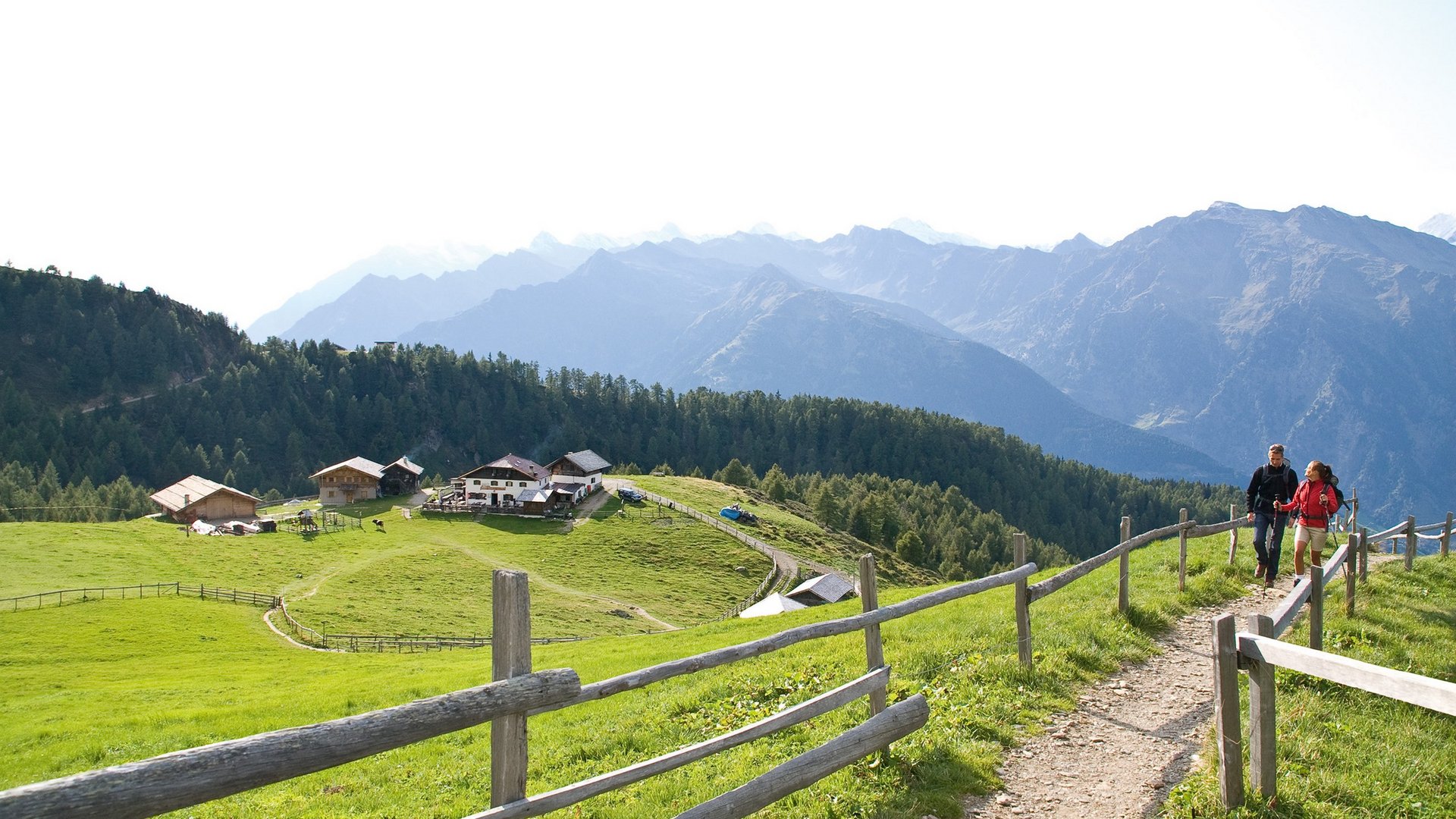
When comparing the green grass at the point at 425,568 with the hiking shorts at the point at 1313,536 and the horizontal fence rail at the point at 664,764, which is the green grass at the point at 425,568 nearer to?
the hiking shorts at the point at 1313,536

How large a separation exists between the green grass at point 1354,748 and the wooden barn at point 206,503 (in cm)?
10624

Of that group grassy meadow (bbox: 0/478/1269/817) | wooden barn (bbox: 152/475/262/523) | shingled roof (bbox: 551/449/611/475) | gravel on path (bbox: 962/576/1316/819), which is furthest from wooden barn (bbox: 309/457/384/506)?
gravel on path (bbox: 962/576/1316/819)

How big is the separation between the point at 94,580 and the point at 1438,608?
72160 millimetres

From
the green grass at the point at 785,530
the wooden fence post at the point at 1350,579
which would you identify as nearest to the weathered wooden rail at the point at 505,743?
the wooden fence post at the point at 1350,579

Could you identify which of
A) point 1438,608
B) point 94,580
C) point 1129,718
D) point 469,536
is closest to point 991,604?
point 1129,718

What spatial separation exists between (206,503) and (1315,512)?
10728 cm

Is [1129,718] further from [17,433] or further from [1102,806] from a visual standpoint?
[17,433]

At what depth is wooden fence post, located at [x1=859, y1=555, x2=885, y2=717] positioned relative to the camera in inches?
413

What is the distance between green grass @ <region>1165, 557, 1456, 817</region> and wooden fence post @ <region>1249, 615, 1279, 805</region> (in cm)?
20

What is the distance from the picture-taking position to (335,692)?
23.8 metres

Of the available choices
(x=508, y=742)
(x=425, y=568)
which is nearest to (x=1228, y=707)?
(x=508, y=742)

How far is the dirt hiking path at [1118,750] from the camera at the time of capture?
30.6 feet

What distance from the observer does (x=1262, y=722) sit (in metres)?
8.04

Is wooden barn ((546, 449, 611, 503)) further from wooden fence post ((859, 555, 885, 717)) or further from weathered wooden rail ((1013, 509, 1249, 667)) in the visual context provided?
wooden fence post ((859, 555, 885, 717))
